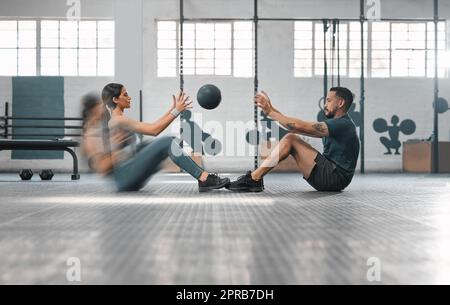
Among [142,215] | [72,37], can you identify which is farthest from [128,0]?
[142,215]

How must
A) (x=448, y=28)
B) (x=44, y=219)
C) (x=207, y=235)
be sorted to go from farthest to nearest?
(x=448, y=28), (x=44, y=219), (x=207, y=235)

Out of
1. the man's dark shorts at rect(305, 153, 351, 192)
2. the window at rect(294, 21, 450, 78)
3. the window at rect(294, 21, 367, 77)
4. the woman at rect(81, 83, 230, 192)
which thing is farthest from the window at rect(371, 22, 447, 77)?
the woman at rect(81, 83, 230, 192)

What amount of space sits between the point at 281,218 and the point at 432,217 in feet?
2.59

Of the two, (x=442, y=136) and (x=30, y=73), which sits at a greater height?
(x=30, y=73)

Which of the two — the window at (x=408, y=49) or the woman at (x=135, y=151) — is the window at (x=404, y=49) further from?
the woman at (x=135, y=151)

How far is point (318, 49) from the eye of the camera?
10141mm

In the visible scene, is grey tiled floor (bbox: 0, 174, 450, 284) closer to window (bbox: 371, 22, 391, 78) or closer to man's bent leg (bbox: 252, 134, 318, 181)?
man's bent leg (bbox: 252, 134, 318, 181)

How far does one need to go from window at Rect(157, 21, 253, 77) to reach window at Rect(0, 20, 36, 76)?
91.5 inches

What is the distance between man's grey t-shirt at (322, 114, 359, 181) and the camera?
413 cm

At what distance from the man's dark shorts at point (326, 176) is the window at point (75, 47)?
660 cm

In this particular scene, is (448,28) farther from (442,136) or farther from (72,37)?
(72,37)

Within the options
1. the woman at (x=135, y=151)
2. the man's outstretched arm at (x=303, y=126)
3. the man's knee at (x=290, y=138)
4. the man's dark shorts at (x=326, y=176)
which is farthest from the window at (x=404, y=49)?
the woman at (x=135, y=151)
